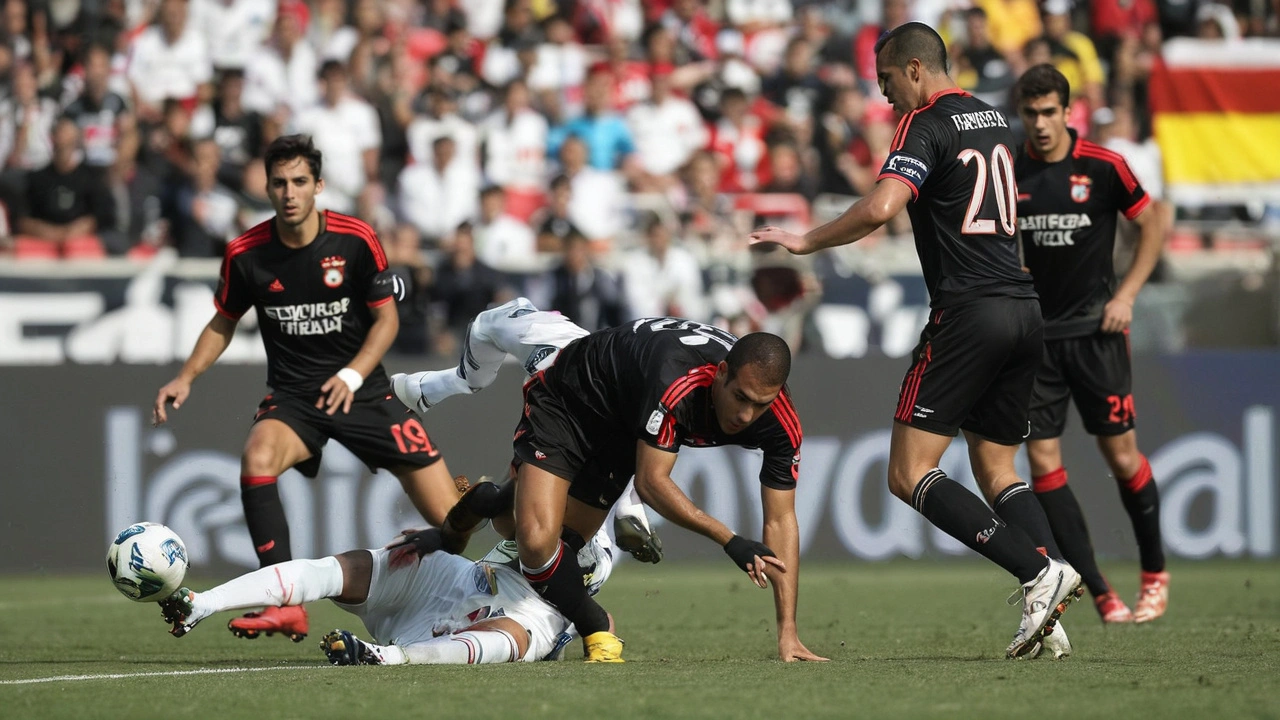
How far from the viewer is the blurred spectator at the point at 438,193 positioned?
1560cm

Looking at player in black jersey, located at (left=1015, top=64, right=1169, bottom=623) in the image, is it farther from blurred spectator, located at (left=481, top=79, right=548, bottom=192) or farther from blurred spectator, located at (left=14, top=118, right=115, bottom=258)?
blurred spectator, located at (left=14, top=118, right=115, bottom=258)

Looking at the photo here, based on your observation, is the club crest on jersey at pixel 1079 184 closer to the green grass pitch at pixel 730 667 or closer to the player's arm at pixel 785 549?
the green grass pitch at pixel 730 667

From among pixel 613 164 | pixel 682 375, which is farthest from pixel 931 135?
pixel 613 164

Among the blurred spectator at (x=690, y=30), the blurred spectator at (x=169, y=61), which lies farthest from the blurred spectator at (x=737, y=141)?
the blurred spectator at (x=169, y=61)

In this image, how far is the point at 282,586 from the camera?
24.2ft

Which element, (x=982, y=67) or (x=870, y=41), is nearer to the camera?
(x=982, y=67)

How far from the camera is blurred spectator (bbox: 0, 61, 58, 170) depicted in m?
15.5

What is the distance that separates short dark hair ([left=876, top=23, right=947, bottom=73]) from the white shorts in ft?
9.50

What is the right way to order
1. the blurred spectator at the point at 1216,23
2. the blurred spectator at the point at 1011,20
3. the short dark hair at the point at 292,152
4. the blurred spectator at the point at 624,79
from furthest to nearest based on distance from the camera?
the blurred spectator at the point at 1011,20
the blurred spectator at the point at 1216,23
the blurred spectator at the point at 624,79
the short dark hair at the point at 292,152

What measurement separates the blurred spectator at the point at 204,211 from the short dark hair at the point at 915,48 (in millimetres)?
8512

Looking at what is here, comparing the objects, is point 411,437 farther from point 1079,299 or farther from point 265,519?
point 1079,299

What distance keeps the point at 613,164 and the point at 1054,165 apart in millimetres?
7806

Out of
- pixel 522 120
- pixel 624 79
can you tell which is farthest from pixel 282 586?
pixel 624 79

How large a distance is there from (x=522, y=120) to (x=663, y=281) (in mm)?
3222
